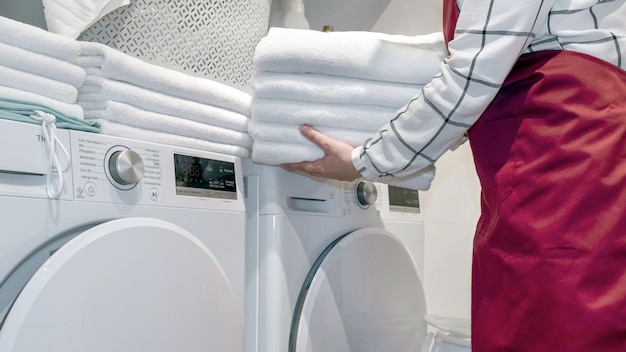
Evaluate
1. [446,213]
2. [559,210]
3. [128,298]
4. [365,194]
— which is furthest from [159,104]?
[446,213]

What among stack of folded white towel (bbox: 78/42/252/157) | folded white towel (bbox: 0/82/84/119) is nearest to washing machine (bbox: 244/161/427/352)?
stack of folded white towel (bbox: 78/42/252/157)

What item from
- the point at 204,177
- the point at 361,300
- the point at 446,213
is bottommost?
the point at 361,300

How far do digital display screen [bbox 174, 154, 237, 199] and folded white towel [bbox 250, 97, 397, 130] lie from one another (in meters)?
0.13

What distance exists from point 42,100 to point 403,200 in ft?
2.91

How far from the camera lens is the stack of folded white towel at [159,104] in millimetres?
969

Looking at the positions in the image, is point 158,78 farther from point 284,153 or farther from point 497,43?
point 497,43

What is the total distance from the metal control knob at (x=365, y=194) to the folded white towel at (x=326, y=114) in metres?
0.30

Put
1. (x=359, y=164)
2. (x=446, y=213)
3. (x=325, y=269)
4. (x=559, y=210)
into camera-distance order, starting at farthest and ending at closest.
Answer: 1. (x=446, y=213)
2. (x=325, y=269)
3. (x=359, y=164)
4. (x=559, y=210)

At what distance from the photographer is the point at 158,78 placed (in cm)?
102

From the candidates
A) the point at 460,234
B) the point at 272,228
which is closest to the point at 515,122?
the point at 272,228

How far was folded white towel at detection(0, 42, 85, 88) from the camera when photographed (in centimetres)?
84

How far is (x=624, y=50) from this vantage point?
2.67 ft

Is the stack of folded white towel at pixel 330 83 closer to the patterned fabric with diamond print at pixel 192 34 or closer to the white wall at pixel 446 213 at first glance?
the patterned fabric with diamond print at pixel 192 34

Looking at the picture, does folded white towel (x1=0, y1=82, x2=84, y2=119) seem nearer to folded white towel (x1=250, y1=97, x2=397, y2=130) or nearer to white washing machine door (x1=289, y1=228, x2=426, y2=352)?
folded white towel (x1=250, y1=97, x2=397, y2=130)
